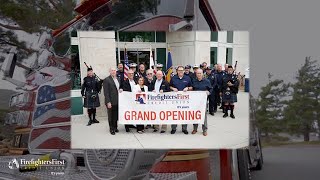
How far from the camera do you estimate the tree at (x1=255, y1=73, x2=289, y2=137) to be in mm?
2607

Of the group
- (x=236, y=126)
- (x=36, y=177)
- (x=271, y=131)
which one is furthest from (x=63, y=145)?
(x=271, y=131)

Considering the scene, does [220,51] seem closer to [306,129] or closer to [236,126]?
[236,126]

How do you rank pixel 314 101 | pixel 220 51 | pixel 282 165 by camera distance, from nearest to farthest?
pixel 314 101 < pixel 220 51 < pixel 282 165

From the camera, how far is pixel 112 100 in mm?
2820

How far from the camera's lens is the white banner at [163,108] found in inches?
112

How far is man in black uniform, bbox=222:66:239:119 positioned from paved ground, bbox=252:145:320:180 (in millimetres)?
387

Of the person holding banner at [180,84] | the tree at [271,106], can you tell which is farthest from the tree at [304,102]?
the person holding banner at [180,84]

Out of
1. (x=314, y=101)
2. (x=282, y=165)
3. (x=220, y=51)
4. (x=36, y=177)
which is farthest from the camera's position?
(x=282, y=165)

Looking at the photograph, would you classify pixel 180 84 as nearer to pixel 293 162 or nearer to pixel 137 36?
pixel 137 36

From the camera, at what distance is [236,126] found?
9.25ft

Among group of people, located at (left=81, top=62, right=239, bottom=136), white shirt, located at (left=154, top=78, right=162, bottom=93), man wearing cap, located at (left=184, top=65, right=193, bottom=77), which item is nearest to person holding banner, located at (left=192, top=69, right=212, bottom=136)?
group of people, located at (left=81, top=62, right=239, bottom=136)

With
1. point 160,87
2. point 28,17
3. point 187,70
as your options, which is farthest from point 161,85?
point 28,17

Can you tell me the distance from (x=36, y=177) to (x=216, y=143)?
117cm

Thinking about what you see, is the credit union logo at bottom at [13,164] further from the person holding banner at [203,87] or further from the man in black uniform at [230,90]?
the man in black uniform at [230,90]
